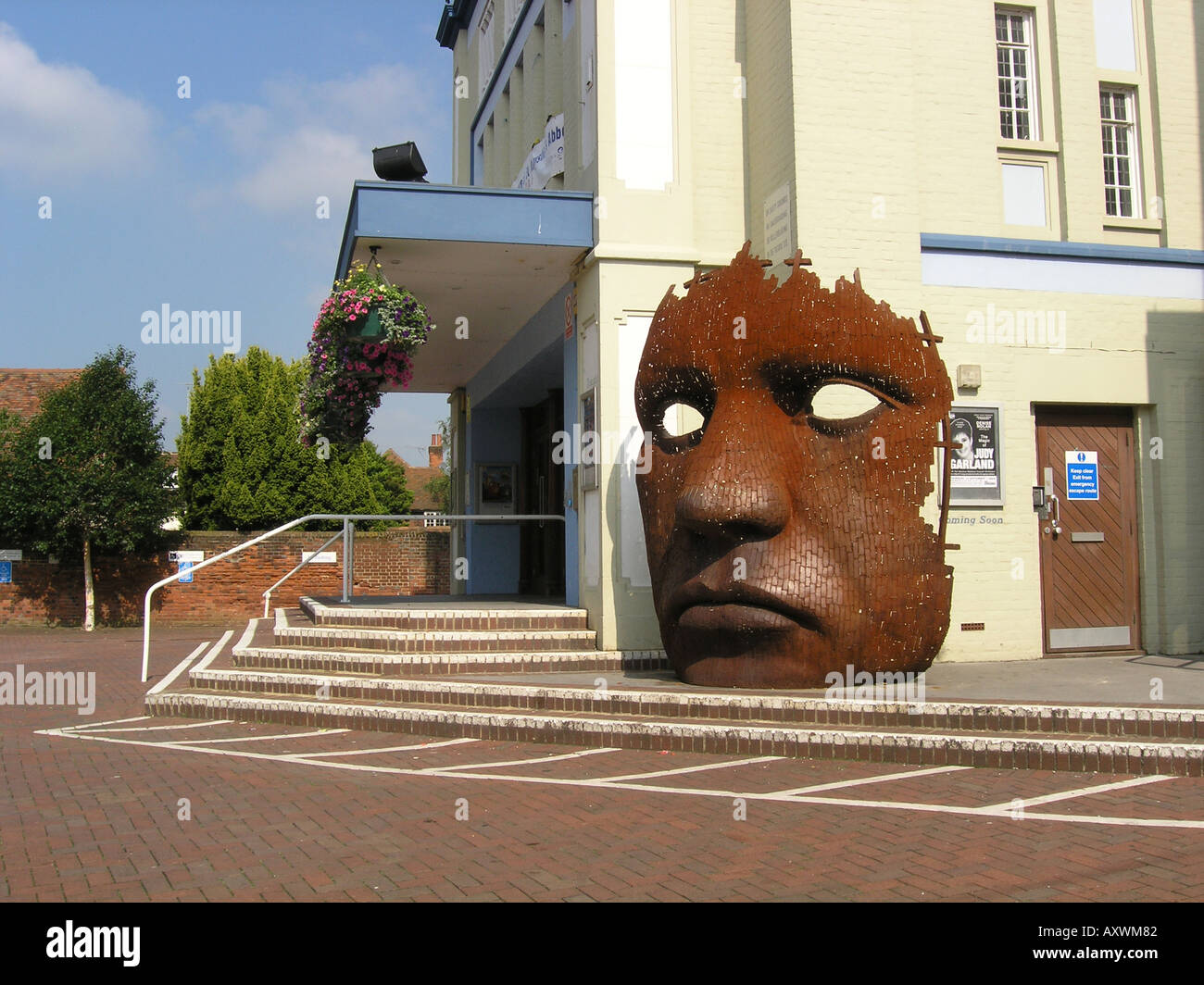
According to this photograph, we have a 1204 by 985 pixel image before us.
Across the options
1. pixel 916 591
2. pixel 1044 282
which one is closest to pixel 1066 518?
pixel 1044 282

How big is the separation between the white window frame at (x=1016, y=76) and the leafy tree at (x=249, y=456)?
71.2 feet

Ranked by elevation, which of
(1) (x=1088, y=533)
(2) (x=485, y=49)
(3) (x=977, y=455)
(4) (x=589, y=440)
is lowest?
(1) (x=1088, y=533)

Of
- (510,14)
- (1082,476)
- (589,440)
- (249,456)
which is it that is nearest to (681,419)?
(589,440)

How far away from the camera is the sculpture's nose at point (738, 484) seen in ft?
24.8

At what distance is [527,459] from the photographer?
55.3 ft

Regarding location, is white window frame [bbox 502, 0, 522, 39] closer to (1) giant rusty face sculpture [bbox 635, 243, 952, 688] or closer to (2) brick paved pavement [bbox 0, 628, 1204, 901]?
(1) giant rusty face sculpture [bbox 635, 243, 952, 688]

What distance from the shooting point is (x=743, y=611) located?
769 centimetres

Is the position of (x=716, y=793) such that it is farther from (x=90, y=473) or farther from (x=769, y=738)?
(x=90, y=473)

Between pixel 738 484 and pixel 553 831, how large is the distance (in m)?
3.25

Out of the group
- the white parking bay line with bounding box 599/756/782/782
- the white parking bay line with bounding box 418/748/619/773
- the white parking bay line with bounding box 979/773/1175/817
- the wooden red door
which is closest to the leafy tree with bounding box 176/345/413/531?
the wooden red door

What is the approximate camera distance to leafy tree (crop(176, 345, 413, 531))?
99.1 ft

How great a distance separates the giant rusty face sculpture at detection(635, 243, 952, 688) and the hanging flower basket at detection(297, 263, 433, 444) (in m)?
3.18
